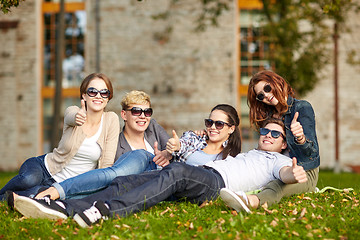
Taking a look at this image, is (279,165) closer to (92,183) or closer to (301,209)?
(301,209)

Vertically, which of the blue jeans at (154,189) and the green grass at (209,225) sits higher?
the blue jeans at (154,189)

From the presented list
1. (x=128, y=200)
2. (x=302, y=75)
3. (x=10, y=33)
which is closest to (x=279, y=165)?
(x=128, y=200)

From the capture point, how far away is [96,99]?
5.35 meters

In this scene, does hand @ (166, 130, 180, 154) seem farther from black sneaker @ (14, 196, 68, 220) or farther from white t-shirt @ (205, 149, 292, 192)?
black sneaker @ (14, 196, 68, 220)

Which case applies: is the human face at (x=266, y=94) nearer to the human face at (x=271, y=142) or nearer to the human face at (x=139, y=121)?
the human face at (x=271, y=142)

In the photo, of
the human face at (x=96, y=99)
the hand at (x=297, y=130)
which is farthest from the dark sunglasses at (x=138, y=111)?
the hand at (x=297, y=130)

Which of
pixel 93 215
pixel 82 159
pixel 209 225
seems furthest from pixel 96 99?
pixel 209 225

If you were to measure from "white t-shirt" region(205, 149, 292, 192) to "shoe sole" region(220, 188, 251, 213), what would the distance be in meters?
0.51

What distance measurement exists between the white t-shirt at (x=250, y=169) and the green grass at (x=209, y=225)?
0.29 m

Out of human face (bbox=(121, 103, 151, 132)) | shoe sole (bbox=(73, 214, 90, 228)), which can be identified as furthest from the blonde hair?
shoe sole (bbox=(73, 214, 90, 228))

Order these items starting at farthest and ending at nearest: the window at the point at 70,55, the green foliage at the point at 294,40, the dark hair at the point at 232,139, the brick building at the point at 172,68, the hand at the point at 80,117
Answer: the window at the point at 70,55 < the brick building at the point at 172,68 < the green foliage at the point at 294,40 < the dark hair at the point at 232,139 < the hand at the point at 80,117

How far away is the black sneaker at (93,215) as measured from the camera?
395 centimetres

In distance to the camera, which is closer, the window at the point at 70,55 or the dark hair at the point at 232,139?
the dark hair at the point at 232,139

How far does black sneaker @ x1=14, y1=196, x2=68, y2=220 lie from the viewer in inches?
162
